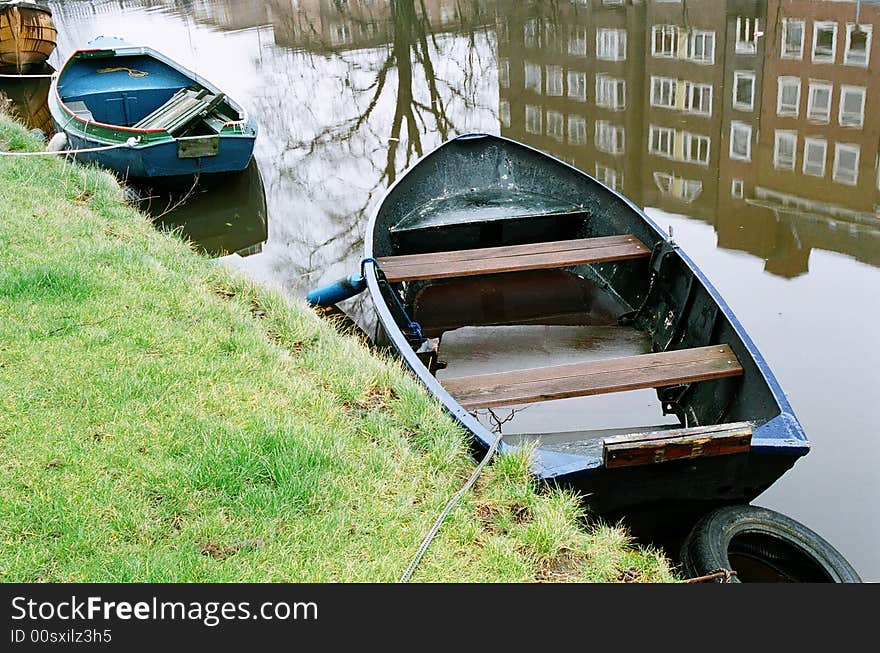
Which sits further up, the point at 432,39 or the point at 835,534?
the point at 432,39

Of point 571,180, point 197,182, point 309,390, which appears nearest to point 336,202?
point 197,182

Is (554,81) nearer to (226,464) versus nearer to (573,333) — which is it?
(573,333)

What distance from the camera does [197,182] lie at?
40.2 feet

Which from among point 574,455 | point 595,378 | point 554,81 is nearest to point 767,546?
point 574,455

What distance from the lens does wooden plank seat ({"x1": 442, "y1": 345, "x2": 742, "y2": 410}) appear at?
17.6 ft

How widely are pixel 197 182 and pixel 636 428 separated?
333 inches

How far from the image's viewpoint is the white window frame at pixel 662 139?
607 inches

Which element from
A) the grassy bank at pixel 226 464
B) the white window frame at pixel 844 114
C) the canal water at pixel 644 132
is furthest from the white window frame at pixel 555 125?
the grassy bank at pixel 226 464

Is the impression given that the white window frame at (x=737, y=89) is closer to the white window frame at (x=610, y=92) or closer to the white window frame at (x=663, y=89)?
the white window frame at (x=663, y=89)

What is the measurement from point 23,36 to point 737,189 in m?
20.0

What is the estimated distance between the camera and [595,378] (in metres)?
5.48

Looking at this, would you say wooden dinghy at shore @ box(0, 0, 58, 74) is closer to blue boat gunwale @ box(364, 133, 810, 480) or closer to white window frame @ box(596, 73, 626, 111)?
white window frame @ box(596, 73, 626, 111)

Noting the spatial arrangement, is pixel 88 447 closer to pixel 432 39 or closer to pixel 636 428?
pixel 636 428

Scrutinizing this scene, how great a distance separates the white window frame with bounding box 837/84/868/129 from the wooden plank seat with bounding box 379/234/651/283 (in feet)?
38.4
